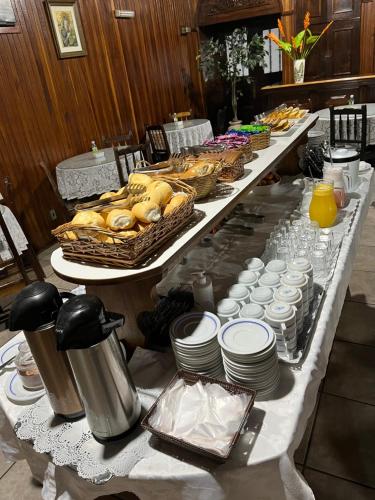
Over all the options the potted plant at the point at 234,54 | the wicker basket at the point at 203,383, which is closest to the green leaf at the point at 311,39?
the potted plant at the point at 234,54

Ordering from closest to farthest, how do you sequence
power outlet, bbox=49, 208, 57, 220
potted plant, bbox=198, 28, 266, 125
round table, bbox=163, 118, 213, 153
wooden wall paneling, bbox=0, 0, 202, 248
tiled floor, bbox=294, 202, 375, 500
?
1. tiled floor, bbox=294, 202, 375, 500
2. wooden wall paneling, bbox=0, 0, 202, 248
3. power outlet, bbox=49, 208, 57, 220
4. round table, bbox=163, 118, 213, 153
5. potted plant, bbox=198, 28, 266, 125

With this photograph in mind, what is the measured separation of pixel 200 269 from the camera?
1382 mm

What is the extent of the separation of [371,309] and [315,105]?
3522 millimetres

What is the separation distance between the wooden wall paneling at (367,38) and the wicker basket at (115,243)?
514 centimetres

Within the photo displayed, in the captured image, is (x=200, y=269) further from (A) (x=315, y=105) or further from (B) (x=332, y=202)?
(A) (x=315, y=105)

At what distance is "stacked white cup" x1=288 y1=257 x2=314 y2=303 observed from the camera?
3.54 ft

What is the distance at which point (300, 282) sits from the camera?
102 cm

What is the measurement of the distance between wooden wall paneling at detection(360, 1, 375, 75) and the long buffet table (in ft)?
15.5

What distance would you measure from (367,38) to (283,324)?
5.26 m

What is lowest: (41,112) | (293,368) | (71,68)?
(293,368)

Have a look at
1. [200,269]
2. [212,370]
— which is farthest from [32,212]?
[212,370]

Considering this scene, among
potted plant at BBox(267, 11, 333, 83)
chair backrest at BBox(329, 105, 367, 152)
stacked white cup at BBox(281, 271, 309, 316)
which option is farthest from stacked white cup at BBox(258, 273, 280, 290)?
potted plant at BBox(267, 11, 333, 83)

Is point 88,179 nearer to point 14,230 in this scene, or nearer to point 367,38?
point 14,230

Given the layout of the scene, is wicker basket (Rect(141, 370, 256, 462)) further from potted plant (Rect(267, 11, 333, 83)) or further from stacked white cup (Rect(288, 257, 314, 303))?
potted plant (Rect(267, 11, 333, 83))
